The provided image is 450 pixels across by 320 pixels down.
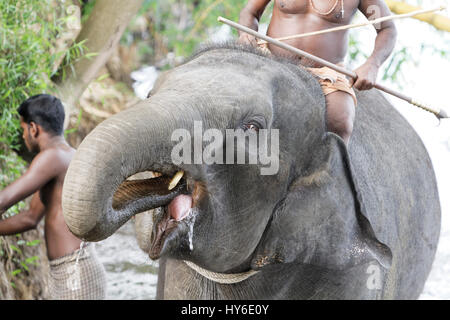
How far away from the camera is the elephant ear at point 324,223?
8.17ft

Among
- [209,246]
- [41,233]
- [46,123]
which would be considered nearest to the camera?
[209,246]

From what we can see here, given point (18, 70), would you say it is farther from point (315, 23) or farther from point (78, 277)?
point (315, 23)

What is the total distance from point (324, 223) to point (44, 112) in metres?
1.75

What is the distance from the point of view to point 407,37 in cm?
704

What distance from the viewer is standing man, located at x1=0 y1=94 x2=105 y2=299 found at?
3600 millimetres

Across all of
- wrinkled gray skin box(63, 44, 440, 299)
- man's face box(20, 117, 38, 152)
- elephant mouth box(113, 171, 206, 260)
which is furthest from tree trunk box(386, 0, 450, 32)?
elephant mouth box(113, 171, 206, 260)

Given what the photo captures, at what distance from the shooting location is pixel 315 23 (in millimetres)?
2838

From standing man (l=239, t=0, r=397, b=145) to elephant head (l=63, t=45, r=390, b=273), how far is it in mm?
93

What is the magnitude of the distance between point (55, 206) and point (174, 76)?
5.51 feet

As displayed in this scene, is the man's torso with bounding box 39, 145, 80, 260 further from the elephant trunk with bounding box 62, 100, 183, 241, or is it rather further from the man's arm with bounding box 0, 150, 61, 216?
the elephant trunk with bounding box 62, 100, 183, 241

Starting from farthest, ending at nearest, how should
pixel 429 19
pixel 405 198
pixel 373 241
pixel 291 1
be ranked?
pixel 429 19, pixel 405 198, pixel 291 1, pixel 373 241

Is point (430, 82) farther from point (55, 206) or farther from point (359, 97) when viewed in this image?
point (55, 206)

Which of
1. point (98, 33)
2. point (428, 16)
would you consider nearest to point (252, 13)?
point (98, 33)
